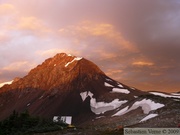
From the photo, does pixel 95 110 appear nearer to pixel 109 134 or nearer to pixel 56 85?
pixel 56 85

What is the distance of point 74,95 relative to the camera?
12219cm

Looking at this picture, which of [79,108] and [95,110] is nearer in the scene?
[95,110]

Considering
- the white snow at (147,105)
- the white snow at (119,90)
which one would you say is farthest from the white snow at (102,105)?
the white snow at (147,105)

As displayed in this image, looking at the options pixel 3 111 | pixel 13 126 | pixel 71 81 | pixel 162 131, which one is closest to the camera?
pixel 162 131

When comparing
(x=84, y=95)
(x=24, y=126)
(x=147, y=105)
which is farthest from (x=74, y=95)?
(x=24, y=126)

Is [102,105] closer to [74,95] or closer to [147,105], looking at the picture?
[74,95]

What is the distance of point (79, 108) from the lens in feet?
364

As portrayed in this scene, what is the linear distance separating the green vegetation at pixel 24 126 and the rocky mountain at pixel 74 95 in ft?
70.4

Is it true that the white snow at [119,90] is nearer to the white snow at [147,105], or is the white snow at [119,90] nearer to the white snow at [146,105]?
the white snow at [146,105]

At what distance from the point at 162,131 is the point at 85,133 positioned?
2753 centimetres

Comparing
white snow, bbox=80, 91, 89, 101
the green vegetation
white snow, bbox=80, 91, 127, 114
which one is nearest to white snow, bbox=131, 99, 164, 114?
white snow, bbox=80, 91, 127, 114

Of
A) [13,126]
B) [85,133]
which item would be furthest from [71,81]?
[85,133]

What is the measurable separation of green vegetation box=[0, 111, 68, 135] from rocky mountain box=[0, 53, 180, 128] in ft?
70.4

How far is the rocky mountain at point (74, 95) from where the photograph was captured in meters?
86.6
